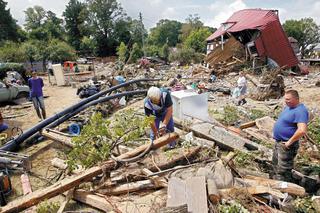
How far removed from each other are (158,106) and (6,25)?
149 feet

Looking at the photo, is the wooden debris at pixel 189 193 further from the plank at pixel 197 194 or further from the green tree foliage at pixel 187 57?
the green tree foliage at pixel 187 57

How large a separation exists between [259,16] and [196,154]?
23.9 meters

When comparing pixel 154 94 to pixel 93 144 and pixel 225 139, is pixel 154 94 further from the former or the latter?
pixel 225 139

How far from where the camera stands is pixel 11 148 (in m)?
6.12

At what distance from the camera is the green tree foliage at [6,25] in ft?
131

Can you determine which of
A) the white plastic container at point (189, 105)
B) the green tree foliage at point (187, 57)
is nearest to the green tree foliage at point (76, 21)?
the green tree foliage at point (187, 57)

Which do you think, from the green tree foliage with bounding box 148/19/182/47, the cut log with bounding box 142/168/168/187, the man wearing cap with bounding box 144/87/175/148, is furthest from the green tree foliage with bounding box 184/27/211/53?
the cut log with bounding box 142/168/168/187

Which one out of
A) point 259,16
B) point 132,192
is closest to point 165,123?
point 132,192

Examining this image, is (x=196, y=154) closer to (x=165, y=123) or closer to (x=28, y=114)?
(x=165, y=123)

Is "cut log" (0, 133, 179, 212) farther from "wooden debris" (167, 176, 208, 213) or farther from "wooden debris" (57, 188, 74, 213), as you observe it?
"wooden debris" (167, 176, 208, 213)

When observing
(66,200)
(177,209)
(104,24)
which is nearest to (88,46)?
(104,24)

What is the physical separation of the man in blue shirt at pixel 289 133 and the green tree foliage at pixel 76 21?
48936 millimetres

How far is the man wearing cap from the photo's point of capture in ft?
15.6

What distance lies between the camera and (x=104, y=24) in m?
48.9
